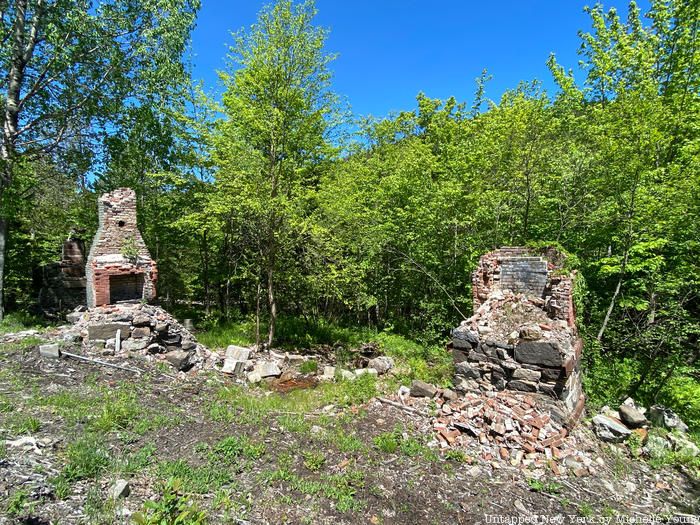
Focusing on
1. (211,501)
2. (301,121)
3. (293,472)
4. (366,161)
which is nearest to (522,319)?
(293,472)

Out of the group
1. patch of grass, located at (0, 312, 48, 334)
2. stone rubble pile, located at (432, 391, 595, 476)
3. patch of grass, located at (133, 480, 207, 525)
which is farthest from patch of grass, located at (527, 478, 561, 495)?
patch of grass, located at (0, 312, 48, 334)

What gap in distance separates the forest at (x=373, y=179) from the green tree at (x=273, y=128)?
53mm

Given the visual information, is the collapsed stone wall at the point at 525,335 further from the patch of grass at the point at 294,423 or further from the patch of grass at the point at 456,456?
the patch of grass at the point at 294,423

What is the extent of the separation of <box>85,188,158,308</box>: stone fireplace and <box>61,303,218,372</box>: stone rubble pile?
603 millimetres

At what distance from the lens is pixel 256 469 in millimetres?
4016

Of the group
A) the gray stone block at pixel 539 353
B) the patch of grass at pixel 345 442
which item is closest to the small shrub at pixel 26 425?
the patch of grass at pixel 345 442

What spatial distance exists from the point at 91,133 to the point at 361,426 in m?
11.8

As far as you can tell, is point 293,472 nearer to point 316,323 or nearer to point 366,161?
point 316,323

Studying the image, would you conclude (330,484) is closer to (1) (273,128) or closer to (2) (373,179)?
(1) (273,128)

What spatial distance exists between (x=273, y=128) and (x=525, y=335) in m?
7.43

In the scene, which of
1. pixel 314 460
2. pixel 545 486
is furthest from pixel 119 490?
pixel 545 486

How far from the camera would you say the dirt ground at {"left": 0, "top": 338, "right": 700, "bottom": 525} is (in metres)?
3.28

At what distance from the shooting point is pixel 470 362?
607 cm

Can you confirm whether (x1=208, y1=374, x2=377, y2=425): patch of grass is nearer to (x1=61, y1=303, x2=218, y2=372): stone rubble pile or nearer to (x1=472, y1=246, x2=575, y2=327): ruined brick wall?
(x1=61, y1=303, x2=218, y2=372): stone rubble pile
